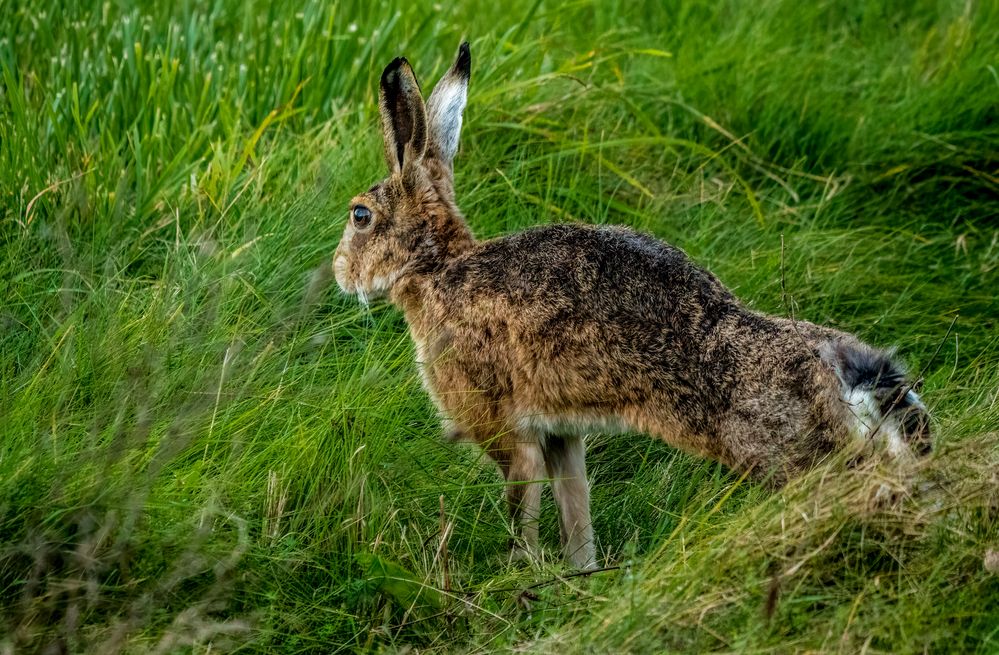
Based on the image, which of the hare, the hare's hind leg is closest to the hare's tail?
the hare

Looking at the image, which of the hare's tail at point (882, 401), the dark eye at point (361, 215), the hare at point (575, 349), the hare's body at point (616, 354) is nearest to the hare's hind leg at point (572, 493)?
the hare at point (575, 349)

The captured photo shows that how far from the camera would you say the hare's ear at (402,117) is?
5.35 m

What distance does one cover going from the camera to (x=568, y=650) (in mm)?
3701

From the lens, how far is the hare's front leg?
4766 millimetres

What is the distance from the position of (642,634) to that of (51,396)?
203 centimetres

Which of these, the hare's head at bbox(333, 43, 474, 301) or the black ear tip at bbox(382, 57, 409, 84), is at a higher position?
the black ear tip at bbox(382, 57, 409, 84)

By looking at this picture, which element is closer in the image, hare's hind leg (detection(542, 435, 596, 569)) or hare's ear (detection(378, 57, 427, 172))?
hare's hind leg (detection(542, 435, 596, 569))

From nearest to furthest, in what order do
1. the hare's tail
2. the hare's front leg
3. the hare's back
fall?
1. the hare's tail
2. the hare's back
3. the hare's front leg

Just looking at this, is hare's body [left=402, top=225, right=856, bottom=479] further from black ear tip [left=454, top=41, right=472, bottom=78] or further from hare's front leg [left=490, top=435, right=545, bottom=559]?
black ear tip [left=454, top=41, right=472, bottom=78]

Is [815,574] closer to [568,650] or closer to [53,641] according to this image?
[568,650]

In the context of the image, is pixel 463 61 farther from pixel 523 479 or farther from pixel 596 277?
pixel 523 479

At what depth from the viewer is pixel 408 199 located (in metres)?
5.54

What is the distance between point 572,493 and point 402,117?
161 cm

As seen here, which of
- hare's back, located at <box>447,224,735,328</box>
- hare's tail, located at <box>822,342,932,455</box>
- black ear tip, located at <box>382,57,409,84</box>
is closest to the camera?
hare's tail, located at <box>822,342,932,455</box>
